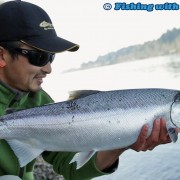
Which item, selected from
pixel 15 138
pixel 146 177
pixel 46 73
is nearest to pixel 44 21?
pixel 46 73

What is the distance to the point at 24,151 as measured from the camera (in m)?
4.09

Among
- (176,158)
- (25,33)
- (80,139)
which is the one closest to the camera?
(80,139)

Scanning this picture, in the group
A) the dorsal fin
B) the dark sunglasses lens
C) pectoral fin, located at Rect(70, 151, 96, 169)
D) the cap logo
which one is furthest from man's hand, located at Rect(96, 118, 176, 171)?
the cap logo

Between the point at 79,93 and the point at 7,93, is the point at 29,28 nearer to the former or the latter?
the point at 7,93

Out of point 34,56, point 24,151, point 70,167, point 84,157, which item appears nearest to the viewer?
point 84,157

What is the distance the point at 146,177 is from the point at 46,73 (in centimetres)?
1297

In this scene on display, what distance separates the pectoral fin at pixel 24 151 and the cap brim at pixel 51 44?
1.19 meters

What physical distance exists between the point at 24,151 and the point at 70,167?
819 mm

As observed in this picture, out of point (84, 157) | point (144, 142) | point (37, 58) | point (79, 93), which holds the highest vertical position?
point (37, 58)

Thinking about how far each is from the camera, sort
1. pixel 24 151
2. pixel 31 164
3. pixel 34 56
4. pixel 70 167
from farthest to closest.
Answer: pixel 31 164
pixel 70 167
pixel 34 56
pixel 24 151

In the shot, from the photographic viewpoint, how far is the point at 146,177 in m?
16.3

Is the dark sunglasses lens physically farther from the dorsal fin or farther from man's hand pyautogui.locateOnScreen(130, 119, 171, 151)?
man's hand pyautogui.locateOnScreen(130, 119, 171, 151)

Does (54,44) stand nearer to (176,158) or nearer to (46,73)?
(46,73)

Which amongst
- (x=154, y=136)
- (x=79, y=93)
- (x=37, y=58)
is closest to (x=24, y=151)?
(x=79, y=93)
